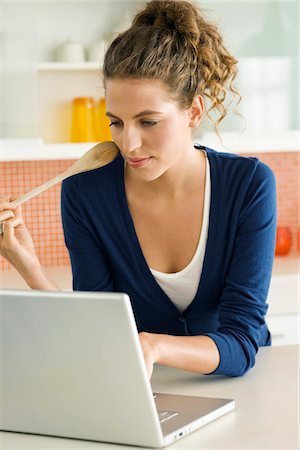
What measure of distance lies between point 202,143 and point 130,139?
5.48ft

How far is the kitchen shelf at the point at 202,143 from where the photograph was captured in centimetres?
313

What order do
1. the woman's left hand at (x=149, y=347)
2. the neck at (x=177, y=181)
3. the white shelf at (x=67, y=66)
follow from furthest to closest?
1. the white shelf at (x=67, y=66)
2. the neck at (x=177, y=181)
3. the woman's left hand at (x=149, y=347)

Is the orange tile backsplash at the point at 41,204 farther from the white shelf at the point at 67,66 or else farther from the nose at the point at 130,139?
the nose at the point at 130,139

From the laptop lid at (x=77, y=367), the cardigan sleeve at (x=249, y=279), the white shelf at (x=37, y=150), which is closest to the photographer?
the laptop lid at (x=77, y=367)

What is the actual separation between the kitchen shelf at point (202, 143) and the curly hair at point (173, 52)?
1.35m

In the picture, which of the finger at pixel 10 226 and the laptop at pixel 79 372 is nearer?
the laptop at pixel 79 372

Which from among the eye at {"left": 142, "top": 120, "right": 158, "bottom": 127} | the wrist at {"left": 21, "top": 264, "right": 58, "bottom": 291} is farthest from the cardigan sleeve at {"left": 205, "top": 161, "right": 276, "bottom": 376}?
the wrist at {"left": 21, "top": 264, "right": 58, "bottom": 291}

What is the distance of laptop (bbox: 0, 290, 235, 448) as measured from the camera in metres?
1.11

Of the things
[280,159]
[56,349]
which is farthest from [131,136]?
[280,159]

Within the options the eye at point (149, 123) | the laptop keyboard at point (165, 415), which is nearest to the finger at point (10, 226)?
the eye at point (149, 123)

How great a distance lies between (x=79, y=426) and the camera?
1.22 m

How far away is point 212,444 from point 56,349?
263 mm

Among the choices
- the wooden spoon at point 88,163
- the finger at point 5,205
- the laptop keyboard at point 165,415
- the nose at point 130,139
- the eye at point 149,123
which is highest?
the eye at point 149,123

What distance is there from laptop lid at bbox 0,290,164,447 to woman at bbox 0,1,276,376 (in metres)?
0.42
